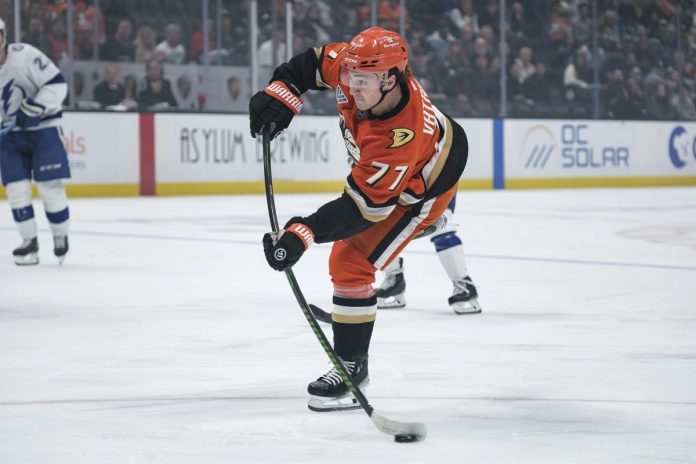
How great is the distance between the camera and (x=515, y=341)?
4.29 meters

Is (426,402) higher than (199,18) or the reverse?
the reverse

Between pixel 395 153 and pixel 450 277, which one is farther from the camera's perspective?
pixel 450 277

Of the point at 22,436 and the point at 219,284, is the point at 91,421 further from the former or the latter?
the point at 219,284

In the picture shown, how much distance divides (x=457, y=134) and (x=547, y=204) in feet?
30.8

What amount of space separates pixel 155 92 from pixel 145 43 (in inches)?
22.6

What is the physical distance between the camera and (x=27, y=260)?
7.00 meters

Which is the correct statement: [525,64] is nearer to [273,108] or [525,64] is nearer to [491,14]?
[491,14]

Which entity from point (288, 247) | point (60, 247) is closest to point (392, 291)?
point (288, 247)

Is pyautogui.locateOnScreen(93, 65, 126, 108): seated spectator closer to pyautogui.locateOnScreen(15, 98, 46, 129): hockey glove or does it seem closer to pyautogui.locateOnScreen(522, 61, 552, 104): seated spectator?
pyautogui.locateOnScreen(522, 61, 552, 104): seated spectator

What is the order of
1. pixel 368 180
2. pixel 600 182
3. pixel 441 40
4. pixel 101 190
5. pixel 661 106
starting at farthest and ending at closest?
1. pixel 661 106
2. pixel 600 182
3. pixel 441 40
4. pixel 101 190
5. pixel 368 180

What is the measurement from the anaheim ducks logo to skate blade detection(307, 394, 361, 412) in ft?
2.29

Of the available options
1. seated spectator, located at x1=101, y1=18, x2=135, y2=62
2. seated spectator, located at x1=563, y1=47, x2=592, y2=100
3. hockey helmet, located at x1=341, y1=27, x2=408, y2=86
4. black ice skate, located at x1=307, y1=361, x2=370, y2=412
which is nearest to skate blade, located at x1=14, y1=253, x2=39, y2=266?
black ice skate, located at x1=307, y1=361, x2=370, y2=412

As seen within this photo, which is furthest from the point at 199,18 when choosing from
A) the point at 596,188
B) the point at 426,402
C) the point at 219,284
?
the point at 426,402

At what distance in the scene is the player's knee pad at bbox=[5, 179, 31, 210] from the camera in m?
7.11
